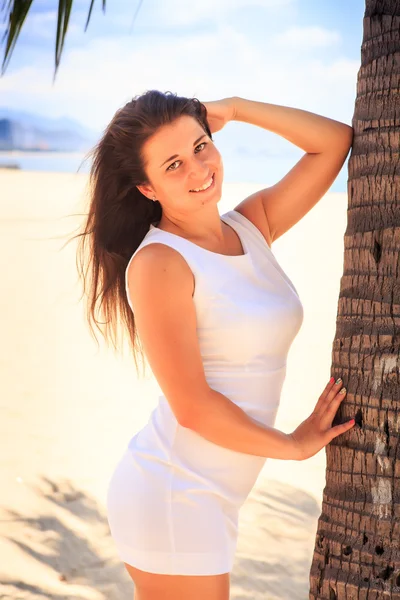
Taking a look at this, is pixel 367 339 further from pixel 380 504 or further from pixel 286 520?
pixel 286 520

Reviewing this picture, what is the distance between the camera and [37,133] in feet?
239

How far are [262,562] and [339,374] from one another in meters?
3.93

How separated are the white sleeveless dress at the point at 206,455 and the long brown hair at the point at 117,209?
263mm

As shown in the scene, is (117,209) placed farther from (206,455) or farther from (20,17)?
(206,455)

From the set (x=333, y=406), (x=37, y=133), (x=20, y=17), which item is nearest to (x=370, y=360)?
(x=333, y=406)

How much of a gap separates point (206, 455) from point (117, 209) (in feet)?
3.01

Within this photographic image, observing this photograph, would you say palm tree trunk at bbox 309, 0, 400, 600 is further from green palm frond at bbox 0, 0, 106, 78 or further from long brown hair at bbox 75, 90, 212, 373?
green palm frond at bbox 0, 0, 106, 78

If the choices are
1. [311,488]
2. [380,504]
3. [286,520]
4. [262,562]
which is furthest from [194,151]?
[311,488]

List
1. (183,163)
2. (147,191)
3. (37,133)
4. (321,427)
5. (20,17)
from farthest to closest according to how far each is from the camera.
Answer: (37,133), (20,17), (147,191), (183,163), (321,427)

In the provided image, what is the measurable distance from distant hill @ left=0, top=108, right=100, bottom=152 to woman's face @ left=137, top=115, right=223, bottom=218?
224 feet

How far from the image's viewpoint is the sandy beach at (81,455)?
5832mm

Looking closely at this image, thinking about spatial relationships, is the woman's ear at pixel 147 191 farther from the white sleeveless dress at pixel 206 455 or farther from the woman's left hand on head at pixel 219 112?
the woman's left hand on head at pixel 219 112

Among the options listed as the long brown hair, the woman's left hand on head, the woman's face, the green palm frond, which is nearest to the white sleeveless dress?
the woman's face

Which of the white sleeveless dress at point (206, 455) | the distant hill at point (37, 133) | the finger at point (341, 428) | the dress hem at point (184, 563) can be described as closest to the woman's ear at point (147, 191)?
the white sleeveless dress at point (206, 455)
